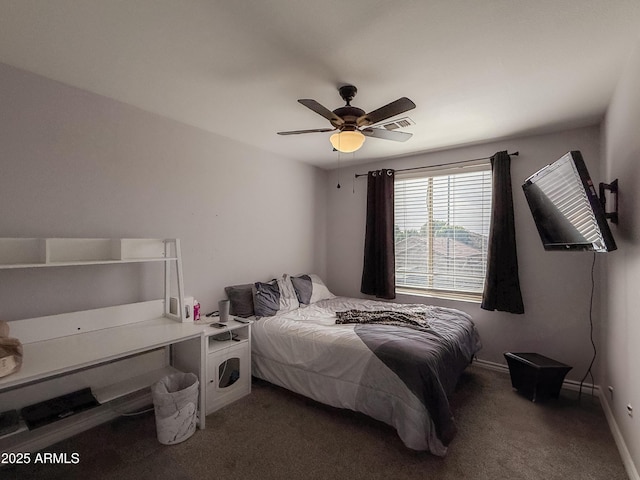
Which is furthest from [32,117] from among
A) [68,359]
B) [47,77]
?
[68,359]

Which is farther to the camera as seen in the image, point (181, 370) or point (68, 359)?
point (181, 370)

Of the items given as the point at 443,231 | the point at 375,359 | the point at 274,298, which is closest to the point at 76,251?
the point at 274,298

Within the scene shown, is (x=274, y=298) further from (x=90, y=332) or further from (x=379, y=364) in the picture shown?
(x=90, y=332)

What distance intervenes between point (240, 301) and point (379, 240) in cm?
193

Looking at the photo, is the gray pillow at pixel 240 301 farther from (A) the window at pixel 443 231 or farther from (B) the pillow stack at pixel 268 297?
(A) the window at pixel 443 231

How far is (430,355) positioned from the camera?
2035 millimetres

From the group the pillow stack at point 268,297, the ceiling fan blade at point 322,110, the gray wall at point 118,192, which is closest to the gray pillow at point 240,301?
the pillow stack at point 268,297

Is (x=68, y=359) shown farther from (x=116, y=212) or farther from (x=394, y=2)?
(x=394, y=2)

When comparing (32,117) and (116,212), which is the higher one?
(32,117)

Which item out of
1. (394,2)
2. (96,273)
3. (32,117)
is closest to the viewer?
(394,2)

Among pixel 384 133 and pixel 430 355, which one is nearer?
pixel 430 355

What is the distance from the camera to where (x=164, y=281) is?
8.51 feet

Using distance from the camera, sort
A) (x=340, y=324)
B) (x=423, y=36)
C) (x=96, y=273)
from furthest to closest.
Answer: (x=340, y=324), (x=96, y=273), (x=423, y=36)

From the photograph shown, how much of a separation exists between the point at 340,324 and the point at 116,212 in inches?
82.2
